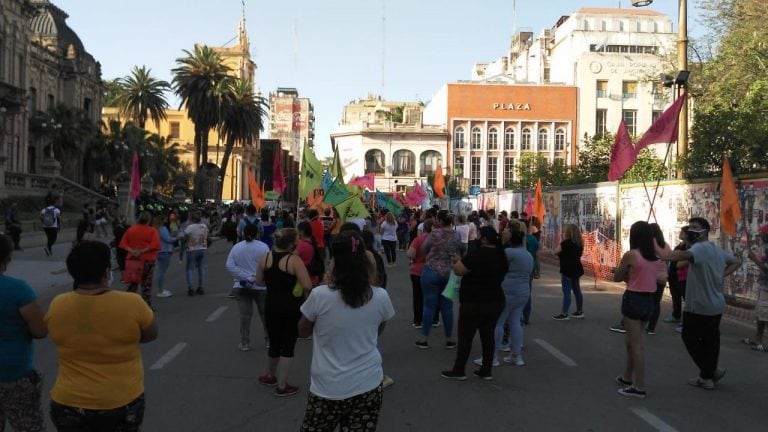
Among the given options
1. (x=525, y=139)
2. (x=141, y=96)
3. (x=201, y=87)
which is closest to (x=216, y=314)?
(x=201, y=87)

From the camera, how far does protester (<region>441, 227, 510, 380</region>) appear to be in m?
7.10

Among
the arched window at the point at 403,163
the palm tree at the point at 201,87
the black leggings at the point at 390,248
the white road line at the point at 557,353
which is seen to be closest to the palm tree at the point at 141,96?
the palm tree at the point at 201,87

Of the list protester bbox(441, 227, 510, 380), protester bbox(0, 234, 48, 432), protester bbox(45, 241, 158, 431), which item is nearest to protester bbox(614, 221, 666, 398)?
protester bbox(441, 227, 510, 380)

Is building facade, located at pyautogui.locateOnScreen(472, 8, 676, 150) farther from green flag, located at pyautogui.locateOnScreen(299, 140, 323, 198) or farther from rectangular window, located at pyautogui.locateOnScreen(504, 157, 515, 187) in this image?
green flag, located at pyautogui.locateOnScreen(299, 140, 323, 198)

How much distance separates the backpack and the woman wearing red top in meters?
13.2

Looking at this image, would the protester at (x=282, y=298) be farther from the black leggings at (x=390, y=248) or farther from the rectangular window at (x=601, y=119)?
the rectangular window at (x=601, y=119)

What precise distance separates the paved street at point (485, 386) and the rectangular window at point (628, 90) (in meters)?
70.2

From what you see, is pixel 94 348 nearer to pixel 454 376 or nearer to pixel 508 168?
pixel 454 376

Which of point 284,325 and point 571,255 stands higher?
point 571,255

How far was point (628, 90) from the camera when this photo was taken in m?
76.8

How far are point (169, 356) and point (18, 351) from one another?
15.3ft

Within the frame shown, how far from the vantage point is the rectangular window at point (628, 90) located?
76438mm

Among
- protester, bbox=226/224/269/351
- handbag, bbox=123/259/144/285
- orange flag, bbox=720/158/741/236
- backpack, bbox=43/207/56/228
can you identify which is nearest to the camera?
protester, bbox=226/224/269/351

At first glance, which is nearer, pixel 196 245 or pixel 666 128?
pixel 666 128
